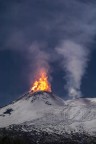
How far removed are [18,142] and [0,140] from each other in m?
6.20

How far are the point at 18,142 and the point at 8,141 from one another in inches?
177

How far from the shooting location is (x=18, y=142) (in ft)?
436

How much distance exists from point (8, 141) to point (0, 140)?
2.53 meters

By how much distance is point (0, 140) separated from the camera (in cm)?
13000

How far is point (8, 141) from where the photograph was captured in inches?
5103
